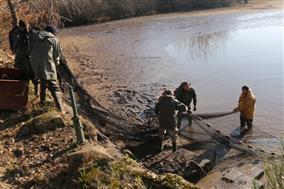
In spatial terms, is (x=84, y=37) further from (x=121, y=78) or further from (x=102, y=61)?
(x=121, y=78)

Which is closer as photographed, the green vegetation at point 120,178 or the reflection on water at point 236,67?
the green vegetation at point 120,178

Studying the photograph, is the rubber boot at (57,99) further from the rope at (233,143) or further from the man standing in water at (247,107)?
the man standing in water at (247,107)

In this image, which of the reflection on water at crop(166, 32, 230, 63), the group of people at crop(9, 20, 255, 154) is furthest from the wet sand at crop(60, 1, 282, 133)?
the group of people at crop(9, 20, 255, 154)

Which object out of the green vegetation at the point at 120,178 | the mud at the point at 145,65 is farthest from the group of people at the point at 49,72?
the green vegetation at the point at 120,178

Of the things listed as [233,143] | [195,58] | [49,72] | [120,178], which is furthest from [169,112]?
[195,58]

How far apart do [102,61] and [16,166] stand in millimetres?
18309

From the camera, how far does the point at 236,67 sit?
21.5 metres

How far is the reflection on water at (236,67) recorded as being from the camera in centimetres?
1541

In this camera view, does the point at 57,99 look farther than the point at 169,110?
No

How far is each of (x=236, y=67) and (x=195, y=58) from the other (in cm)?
349

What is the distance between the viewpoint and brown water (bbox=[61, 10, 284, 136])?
1700cm

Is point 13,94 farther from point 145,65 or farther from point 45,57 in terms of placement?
point 145,65

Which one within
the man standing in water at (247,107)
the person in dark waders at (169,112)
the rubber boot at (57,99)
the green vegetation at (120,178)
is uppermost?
the rubber boot at (57,99)

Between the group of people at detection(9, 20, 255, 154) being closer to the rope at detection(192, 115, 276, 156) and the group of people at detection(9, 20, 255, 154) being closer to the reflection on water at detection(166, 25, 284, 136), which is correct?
the rope at detection(192, 115, 276, 156)
